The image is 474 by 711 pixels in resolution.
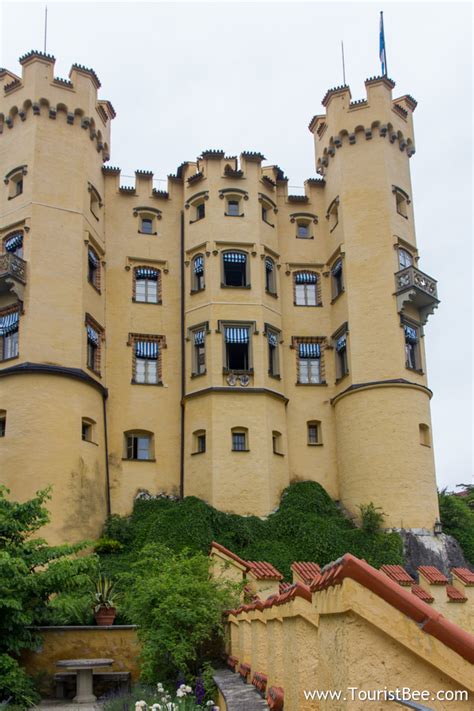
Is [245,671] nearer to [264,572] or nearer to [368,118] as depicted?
[264,572]

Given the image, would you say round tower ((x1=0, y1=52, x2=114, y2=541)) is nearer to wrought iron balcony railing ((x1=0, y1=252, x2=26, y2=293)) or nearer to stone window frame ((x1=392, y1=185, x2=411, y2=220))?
wrought iron balcony railing ((x1=0, y1=252, x2=26, y2=293))

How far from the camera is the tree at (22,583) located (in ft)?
56.7

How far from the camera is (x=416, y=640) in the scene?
4574 millimetres

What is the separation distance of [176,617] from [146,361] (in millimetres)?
19507

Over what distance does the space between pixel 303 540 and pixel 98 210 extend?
656 inches

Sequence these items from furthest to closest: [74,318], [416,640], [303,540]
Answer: [74,318] < [303,540] < [416,640]

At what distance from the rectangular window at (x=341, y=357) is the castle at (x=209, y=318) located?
131 mm

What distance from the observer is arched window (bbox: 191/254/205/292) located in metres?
35.1

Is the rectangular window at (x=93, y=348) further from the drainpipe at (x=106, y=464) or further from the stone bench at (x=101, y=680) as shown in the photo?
the stone bench at (x=101, y=680)

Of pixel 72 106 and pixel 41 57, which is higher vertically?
pixel 41 57

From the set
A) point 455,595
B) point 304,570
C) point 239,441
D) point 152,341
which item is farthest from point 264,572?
point 152,341

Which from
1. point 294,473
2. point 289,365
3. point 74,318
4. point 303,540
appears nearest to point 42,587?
point 303,540

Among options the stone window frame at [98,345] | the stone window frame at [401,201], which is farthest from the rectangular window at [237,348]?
the stone window frame at [401,201]

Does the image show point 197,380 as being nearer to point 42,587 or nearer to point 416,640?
point 42,587
